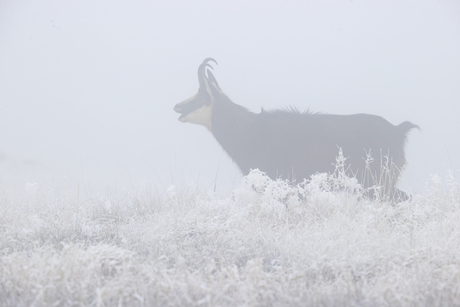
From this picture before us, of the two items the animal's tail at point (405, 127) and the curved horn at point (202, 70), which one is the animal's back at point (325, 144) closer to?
the animal's tail at point (405, 127)

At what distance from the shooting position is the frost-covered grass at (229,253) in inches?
74.4

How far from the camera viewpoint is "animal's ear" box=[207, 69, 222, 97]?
198 inches

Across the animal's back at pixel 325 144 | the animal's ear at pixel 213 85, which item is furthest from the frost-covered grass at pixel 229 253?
the animal's ear at pixel 213 85

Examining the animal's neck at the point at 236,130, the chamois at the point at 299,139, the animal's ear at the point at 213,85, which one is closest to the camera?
the chamois at the point at 299,139

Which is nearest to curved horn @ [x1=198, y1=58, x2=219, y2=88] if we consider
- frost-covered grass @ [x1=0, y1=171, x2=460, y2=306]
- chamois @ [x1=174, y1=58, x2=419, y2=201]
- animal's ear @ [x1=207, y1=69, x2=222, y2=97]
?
chamois @ [x1=174, y1=58, x2=419, y2=201]

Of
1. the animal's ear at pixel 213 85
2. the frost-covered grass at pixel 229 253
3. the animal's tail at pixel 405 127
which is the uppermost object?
the animal's ear at pixel 213 85

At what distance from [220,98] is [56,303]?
147 inches

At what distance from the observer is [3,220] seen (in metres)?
3.90

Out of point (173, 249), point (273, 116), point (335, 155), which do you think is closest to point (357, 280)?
point (173, 249)

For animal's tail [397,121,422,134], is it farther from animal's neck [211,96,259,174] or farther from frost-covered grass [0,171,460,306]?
animal's neck [211,96,259,174]

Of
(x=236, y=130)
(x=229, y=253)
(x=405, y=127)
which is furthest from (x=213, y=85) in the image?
(x=229, y=253)

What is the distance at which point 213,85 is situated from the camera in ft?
16.6

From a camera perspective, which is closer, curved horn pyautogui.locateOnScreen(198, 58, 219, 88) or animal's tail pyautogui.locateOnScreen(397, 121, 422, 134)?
animal's tail pyautogui.locateOnScreen(397, 121, 422, 134)

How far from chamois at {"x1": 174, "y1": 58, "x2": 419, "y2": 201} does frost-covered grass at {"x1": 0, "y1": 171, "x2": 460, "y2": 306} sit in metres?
0.39
